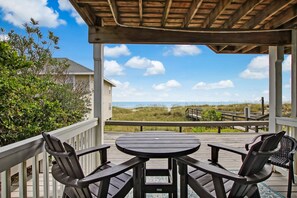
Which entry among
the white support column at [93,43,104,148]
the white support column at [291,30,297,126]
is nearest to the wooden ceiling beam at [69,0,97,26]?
the white support column at [93,43,104,148]

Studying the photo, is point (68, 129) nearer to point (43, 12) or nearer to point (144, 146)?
point (144, 146)

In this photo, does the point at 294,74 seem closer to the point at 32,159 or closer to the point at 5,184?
the point at 32,159

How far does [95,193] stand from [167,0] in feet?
7.52

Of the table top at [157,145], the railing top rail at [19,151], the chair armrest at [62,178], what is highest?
the railing top rail at [19,151]

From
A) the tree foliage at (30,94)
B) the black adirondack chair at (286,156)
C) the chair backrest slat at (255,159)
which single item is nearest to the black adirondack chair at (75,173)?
the chair backrest slat at (255,159)

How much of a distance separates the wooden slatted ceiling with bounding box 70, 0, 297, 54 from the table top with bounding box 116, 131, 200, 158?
1.65 m

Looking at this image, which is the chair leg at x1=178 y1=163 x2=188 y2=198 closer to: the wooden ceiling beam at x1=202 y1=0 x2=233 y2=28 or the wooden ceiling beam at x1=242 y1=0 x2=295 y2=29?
the wooden ceiling beam at x1=202 y1=0 x2=233 y2=28

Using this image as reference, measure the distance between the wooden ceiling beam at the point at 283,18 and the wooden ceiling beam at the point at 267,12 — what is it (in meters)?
0.34

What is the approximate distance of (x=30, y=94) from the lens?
453 cm

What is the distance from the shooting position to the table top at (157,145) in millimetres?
1896

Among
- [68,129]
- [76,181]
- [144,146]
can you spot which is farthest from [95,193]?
[68,129]

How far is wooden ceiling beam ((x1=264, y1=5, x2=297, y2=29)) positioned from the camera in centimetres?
310

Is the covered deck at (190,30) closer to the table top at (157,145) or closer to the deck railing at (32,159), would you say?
the deck railing at (32,159)

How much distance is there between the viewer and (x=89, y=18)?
3.12 meters
